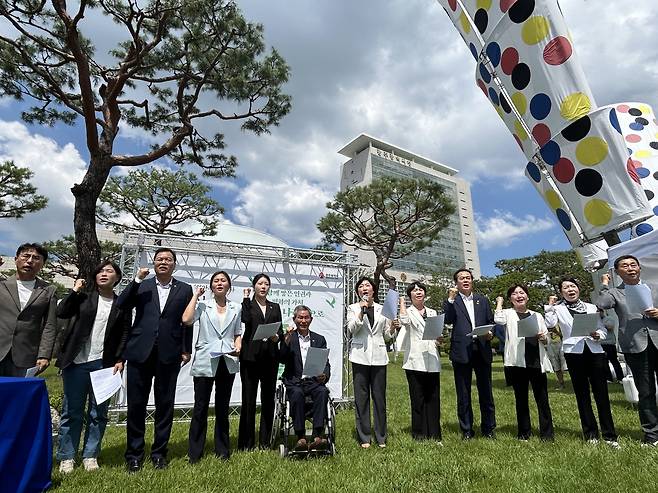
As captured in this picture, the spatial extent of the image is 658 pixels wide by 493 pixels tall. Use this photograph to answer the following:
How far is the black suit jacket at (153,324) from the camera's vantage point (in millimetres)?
3209

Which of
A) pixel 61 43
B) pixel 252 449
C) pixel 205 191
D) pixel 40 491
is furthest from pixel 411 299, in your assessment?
pixel 205 191

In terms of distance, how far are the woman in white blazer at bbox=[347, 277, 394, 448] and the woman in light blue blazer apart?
47.1 inches

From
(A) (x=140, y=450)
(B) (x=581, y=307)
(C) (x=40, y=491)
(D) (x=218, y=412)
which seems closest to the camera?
(C) (x=40, y=491)

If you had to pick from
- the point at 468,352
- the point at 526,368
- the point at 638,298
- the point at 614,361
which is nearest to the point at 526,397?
the point at 526,368

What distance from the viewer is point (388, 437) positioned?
13.4ft

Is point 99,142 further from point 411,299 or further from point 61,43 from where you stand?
point 411,299

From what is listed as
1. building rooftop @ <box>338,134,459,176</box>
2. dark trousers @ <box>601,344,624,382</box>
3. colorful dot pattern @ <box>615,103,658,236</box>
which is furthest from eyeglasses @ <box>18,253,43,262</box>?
building rooftop @ <box>338,134,459,176</box>

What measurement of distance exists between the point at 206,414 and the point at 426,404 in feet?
7.14

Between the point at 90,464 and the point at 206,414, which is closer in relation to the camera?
the point at 90,464

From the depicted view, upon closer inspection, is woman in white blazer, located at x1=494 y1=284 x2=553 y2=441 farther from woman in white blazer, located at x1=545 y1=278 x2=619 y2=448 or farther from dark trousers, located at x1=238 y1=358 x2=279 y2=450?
dark trousers, located at x1=238 y1=358 x2=279 y2=450

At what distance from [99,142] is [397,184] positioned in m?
12.1

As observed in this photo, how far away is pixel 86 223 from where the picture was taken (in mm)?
6762

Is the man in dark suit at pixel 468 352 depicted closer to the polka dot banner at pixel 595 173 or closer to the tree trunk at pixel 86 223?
the polka dot banner at pixel 595 173

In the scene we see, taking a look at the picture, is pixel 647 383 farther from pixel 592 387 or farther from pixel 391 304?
pixel 391 304
